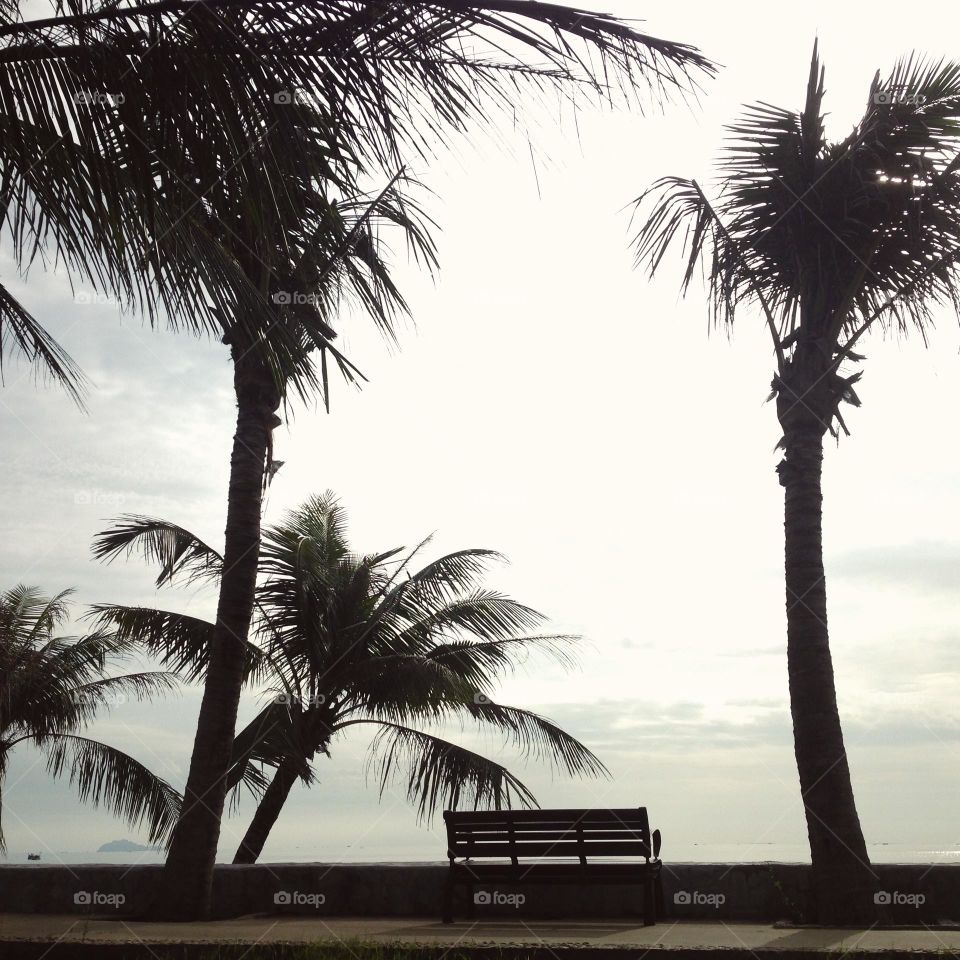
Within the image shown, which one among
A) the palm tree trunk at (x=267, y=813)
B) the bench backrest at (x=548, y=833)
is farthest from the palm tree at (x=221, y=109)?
the palm tree trunk at (x=267, y=813)

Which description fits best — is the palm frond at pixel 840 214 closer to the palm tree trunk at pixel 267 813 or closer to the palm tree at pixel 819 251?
the palm tree at pixel 819 251

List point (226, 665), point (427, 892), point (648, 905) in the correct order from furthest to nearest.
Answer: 1. point (427, 892)
2. point (226, 665)
3. point (648, 905)

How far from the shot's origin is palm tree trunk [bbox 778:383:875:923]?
744cm

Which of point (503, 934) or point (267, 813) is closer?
point (503, 934)

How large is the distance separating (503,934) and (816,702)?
313cm

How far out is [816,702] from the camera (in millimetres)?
7984

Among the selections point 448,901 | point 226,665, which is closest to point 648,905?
point 448,901

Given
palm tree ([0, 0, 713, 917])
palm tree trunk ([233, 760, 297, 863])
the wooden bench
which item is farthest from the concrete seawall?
palm tree ([0, 0, 713, 917])

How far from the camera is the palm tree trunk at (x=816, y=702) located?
7.44m

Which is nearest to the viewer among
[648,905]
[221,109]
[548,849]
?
[221,109]

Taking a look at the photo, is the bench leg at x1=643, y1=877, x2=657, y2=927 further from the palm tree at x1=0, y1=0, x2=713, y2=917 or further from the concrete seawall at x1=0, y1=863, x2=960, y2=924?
the palm tree at x1=0, y1=0, x2=713, y2=917

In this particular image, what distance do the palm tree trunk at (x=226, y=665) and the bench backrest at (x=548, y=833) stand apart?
1942 mm

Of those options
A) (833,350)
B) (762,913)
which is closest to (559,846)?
(762,913)

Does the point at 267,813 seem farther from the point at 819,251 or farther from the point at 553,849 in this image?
the point at 819,251
